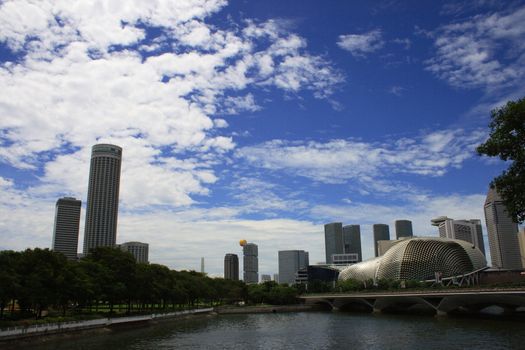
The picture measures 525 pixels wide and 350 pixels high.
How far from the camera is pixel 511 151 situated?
31.4 m

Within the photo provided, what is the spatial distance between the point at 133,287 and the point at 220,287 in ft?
259

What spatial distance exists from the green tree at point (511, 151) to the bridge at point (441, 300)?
176 ft

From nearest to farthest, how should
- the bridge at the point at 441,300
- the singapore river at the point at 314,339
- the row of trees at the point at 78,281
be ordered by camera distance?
the singapore river at the point at 314,339
the row of trees at the point at 78,281
the bridge at the point at 441,300

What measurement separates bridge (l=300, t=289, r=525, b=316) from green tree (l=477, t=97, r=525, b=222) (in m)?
53.8

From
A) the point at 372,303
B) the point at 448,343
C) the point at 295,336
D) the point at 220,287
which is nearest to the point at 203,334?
the point at 295,336

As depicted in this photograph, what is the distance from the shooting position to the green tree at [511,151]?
30531mm

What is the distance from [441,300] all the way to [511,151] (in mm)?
73823

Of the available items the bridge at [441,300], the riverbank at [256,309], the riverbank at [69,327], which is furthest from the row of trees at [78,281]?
the bridge at [441,300]

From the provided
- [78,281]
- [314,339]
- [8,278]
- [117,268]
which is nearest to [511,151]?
[314,339]

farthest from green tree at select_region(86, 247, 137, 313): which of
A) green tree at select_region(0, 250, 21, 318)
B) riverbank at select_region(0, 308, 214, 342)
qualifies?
green tree at select_region(0, 250, 21, 318)

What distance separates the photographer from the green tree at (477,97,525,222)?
100ft

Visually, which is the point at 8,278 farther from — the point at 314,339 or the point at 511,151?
the point at 511,151

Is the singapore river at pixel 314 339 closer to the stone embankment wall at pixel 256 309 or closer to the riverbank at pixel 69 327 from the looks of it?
the riverbank at pixel 69 327

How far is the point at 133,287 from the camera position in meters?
84.4
